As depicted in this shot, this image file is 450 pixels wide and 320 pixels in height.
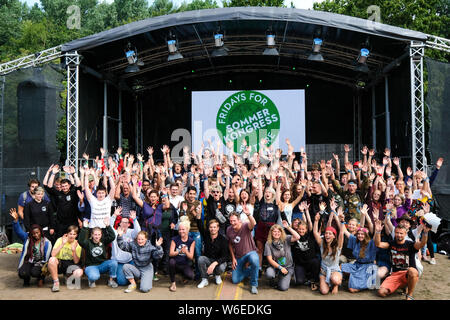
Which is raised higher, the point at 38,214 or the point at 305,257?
the point at 38,214

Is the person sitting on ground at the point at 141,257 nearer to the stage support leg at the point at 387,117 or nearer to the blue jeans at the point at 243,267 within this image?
the blue jeans at the point at 243,267

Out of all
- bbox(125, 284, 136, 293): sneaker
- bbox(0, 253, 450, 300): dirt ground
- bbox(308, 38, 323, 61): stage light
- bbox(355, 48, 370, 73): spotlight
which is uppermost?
bbox(308, 38, 323, 61): stage light

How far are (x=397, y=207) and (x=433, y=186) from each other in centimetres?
206

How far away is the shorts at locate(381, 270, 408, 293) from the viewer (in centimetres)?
534

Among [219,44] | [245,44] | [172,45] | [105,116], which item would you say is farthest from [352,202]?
[105,116]

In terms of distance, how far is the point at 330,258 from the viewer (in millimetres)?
5742

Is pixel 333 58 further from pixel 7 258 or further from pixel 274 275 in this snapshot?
pixel 7 258

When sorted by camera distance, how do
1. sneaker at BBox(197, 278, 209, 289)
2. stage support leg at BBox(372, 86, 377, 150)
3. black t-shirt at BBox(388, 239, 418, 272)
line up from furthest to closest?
stage support leg at BBox(372, 86, 377, 150)
sneaker at BBox(197, 278, 209, 289)
black t-shirt at BBox(388, 239, 418, 272)

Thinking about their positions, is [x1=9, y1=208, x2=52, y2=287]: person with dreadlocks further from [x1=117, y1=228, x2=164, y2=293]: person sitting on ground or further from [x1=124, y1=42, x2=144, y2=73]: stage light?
[x1=124, y1=42, x2=144, y2=73]: stage light

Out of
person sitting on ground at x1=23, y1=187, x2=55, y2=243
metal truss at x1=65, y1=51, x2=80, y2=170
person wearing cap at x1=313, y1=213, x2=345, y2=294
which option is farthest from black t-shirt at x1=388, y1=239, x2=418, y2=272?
metal truss at x1=65, y1=51, x2=80, y2=170

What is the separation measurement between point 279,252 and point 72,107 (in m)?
7.18

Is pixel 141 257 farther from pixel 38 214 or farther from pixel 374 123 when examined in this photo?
pixel 374 123

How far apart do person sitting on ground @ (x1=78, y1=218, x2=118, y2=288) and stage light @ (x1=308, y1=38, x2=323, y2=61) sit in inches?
307

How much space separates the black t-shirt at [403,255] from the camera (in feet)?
17.8
